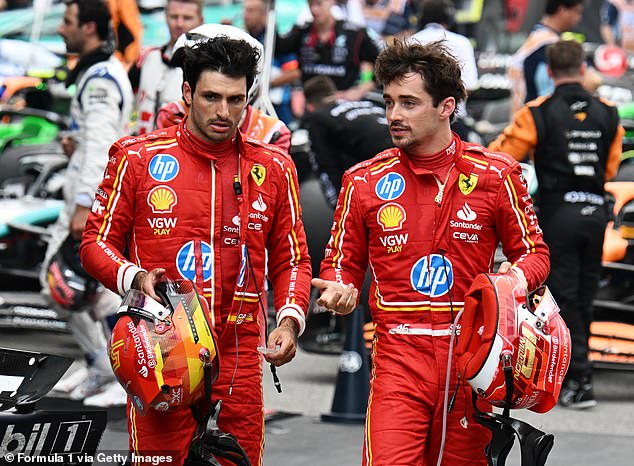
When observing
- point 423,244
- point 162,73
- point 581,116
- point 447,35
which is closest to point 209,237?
point 423,244

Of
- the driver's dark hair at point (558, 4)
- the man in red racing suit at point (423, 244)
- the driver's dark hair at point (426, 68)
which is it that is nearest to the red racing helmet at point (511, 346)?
the man in red racing suit at point (423, 244)

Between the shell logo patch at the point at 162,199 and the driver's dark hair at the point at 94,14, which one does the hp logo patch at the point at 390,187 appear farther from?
the driver's dark hair at the point at 94,14

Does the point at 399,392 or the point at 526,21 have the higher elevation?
the point at 526,21

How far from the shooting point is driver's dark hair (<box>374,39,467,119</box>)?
5.40m

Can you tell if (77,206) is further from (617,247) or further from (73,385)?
(617,247)

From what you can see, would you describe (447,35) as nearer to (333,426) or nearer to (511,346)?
(333,426)

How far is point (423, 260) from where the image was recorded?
5.30 metres

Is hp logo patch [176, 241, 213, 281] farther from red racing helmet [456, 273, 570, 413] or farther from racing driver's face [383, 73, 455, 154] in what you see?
red racing helmet [456, 273, 570, 413]

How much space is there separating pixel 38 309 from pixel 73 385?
1284 millimetres

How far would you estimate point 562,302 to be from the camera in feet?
30.1

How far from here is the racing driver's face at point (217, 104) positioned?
5285mm

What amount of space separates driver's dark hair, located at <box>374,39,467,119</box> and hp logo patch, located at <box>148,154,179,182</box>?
85 centimetres

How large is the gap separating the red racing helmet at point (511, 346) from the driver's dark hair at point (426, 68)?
0.79 meters

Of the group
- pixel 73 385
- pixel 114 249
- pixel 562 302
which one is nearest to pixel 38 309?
pixel 73 385
